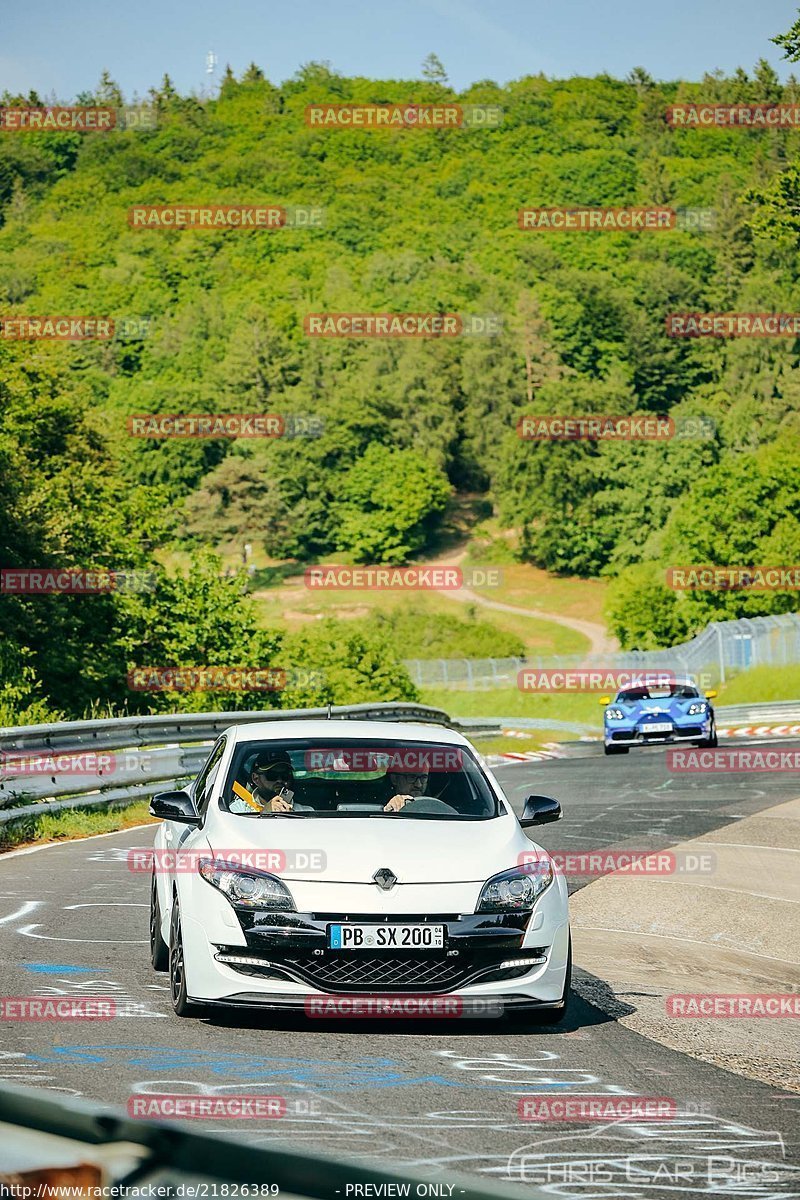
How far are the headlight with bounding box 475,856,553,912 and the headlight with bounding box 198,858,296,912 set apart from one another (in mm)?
881

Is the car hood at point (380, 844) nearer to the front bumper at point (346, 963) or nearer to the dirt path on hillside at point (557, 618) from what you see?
the front bumper at point (346, 963)

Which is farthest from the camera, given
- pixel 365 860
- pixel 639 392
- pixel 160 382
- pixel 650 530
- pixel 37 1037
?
pixel 160 382

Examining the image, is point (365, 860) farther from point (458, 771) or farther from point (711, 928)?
point (711, 928)

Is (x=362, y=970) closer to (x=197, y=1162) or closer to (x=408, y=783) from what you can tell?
(x=408, y=783)

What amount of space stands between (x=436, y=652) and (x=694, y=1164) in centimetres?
10930

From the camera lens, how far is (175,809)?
8875mm

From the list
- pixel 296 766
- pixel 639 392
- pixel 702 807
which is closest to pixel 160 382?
pixel 639 392

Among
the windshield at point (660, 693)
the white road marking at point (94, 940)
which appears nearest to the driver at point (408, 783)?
the white road marking at point (94, 940)

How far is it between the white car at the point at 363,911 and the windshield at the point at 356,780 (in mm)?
138

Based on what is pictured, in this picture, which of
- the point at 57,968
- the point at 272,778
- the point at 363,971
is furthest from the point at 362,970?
the point at 57,968

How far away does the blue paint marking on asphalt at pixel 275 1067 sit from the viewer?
6.56 meters

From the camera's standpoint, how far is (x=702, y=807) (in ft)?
74.8

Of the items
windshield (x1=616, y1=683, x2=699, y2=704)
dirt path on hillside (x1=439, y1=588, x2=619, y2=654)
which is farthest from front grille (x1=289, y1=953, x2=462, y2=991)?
dirt path on hillside (x1=439, y1=588, x2=619, y2=654)

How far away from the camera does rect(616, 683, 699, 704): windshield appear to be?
1352 inches
